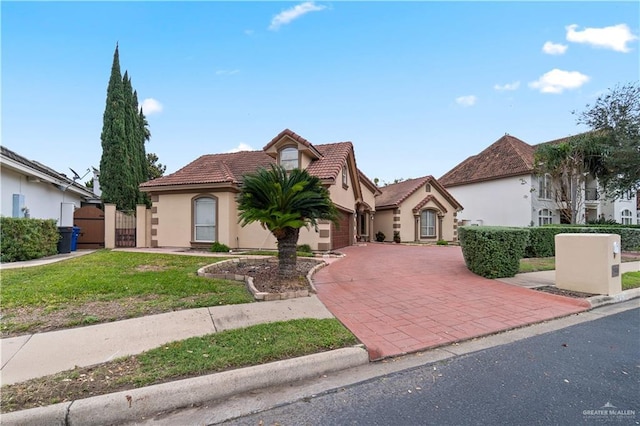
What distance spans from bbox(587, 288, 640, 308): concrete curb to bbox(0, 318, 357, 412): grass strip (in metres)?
5.79

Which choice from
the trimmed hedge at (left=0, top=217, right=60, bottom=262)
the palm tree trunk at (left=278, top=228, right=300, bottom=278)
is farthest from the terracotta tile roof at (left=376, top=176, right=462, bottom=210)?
the trimmed hedge at (left=0, top=217, right=60, bottom=262)

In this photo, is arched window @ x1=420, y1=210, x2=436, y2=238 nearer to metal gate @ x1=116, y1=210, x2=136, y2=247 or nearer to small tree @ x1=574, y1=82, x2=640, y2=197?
small tree @ x1=574, y1=82, x2=640, y2=197

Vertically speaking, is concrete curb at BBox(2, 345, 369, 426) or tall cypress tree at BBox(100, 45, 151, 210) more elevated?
tall cypress tree at BBox(100, 45, 151, 210)

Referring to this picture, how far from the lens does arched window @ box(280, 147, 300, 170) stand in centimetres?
1468

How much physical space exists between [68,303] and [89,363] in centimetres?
271

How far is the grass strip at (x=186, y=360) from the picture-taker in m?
2.97

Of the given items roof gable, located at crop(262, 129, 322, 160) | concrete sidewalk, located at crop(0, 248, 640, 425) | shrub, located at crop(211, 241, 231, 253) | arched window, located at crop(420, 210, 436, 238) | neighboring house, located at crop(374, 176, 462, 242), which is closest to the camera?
concrete sidewalk, located at crop(0, 248, 640, 425)

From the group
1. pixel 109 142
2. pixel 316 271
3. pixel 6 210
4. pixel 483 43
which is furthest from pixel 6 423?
pixel 109 142

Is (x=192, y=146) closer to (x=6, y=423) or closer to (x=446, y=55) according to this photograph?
(x=446, y=55)

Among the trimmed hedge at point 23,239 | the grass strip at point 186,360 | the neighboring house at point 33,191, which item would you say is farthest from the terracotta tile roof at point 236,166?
the grass strip at point 186,360

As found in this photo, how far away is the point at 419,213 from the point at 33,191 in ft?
71.3

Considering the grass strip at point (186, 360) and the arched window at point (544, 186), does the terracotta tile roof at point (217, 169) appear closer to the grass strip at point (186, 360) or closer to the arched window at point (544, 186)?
the grass strip at point (186, 360)

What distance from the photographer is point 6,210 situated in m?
11.8

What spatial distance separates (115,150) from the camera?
2008 centimetres
